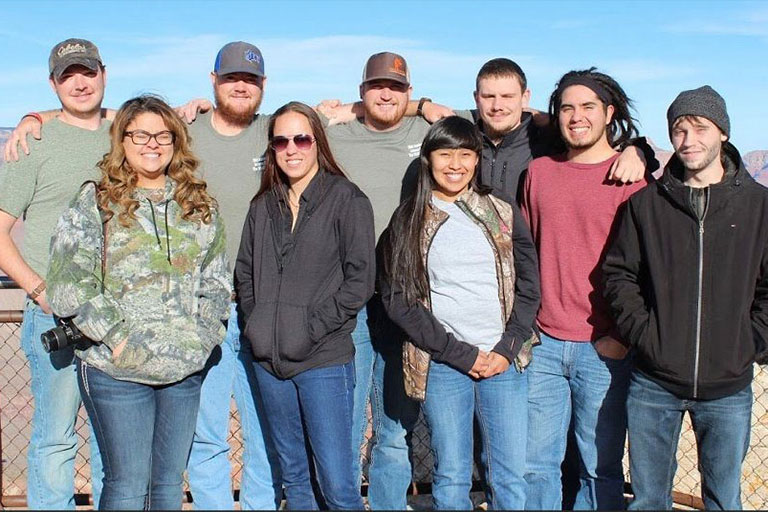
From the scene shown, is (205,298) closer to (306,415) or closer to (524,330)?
(306,415)

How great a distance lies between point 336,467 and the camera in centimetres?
334

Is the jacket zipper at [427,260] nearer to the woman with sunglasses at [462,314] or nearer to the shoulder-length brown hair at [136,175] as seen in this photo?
the woman with sunglasses at [462,314]

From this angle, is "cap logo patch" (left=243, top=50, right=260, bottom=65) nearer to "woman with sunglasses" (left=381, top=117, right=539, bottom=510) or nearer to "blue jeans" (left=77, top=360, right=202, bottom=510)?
"woman with sunglasses" (left=381, top=117, right=539, bottom=510)

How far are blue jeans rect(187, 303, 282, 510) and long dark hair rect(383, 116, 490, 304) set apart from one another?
2.99 ft

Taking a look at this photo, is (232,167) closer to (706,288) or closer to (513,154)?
(513,154)

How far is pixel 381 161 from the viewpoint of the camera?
157 inches

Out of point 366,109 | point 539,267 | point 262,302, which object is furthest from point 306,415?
point 366,109

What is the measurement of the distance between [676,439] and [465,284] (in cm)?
113

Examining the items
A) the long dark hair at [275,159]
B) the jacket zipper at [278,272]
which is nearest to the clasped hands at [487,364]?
the jacket zipper at [278,272]

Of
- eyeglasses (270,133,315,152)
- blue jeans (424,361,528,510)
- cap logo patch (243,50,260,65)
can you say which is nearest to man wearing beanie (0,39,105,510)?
cap logo patch (243,50,260,65)

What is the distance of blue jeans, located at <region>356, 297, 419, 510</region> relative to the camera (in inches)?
153

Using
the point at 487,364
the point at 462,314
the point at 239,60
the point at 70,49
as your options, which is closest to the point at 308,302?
the point at 462,314

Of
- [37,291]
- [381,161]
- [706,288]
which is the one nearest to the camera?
[706,288]

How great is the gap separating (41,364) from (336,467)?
58.9 inches
